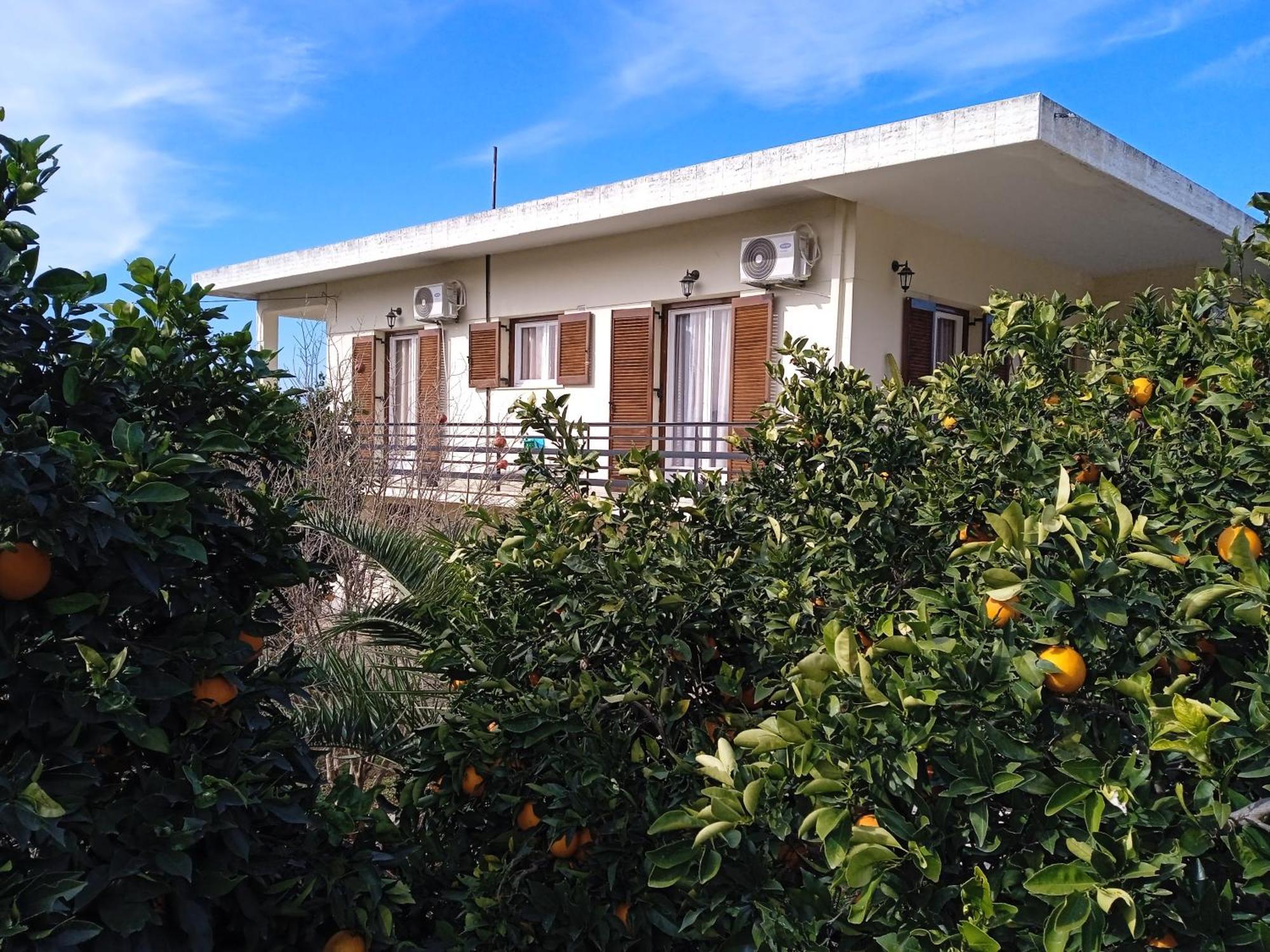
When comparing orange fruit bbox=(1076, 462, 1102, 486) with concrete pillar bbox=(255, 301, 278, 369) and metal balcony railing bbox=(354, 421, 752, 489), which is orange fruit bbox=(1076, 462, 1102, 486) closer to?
metal balcony railing bbox=(354, 421, 752, 489)

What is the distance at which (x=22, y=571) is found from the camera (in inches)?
62.4

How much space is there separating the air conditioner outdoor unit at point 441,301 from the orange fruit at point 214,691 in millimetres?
12374

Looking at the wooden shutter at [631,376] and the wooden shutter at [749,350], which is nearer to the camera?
the wooden shutter at [749,350]

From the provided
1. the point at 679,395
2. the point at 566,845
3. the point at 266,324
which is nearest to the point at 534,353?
the point at 679,395

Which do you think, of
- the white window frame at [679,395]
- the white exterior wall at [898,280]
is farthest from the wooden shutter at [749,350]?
the white exterior wall at [898,280]

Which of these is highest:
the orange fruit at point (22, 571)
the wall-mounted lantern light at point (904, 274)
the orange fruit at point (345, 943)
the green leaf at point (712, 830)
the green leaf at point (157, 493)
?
the wall-mounted lantern light at point (904, 274)

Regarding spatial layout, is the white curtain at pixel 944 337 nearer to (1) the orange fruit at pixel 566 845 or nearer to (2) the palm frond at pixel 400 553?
(2) the palm frond at pixel 400 553

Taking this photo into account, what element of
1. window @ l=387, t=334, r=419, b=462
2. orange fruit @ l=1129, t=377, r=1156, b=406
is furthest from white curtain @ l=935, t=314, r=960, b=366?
orange fruit @ l=1129, t=377, r=1156, b=406

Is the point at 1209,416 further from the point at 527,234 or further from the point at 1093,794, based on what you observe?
the point at 527,234

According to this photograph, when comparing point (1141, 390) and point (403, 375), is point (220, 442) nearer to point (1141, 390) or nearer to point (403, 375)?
point (1141, 390)

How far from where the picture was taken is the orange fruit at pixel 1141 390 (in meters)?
2.62

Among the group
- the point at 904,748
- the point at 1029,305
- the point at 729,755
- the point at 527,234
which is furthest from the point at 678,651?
the point at 527,234

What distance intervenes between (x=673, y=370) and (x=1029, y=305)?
866 cm

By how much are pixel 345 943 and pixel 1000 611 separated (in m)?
1.46
